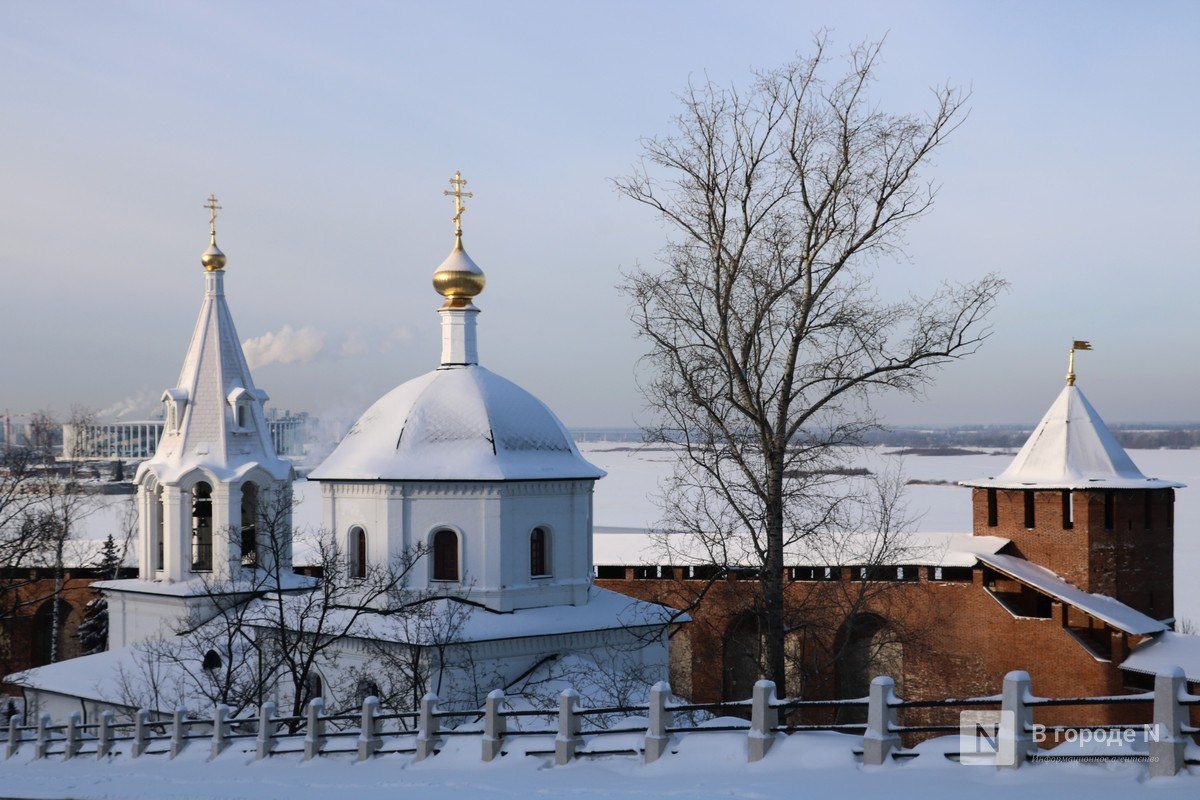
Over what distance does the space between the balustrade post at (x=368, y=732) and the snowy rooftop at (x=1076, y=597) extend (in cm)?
1423

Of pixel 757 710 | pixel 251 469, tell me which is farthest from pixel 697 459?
pixel 251 469

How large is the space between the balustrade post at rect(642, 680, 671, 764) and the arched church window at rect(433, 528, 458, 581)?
28.4 feet

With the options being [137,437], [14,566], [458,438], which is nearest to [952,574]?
[458,438]

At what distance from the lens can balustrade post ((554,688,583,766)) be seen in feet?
34.4

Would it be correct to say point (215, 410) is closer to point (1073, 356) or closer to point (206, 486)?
point (206, 486)

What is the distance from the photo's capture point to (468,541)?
60.1 feet

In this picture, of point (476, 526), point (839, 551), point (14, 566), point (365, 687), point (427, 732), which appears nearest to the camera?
point (427, 732)

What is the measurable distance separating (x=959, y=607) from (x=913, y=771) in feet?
50.8

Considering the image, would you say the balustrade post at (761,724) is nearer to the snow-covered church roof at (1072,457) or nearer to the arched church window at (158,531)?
the snow-covered church roof at (1072,457)

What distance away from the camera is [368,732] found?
12102 millimetres

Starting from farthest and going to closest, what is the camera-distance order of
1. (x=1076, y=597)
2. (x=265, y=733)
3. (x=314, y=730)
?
(x=1076, y=597) < (x=265, y=733) < (x=314, y=730)

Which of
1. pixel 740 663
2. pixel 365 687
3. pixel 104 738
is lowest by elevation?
pixel 740 663

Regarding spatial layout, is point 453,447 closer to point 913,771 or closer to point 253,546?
point 253,546

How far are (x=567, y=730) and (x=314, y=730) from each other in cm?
350
